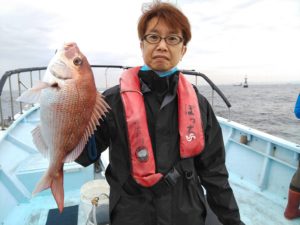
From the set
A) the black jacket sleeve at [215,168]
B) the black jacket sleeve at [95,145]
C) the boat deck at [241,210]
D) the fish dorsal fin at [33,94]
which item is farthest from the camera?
the boat deck at [241,210]

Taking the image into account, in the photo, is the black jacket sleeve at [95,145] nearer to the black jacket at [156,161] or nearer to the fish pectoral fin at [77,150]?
the black jacket at [156,161]

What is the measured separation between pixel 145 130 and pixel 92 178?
10.0 ft

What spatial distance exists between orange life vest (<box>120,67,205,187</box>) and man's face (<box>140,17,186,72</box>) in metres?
0.19

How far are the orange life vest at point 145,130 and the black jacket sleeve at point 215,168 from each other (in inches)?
4.0

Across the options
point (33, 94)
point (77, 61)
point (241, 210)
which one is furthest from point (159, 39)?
point (241, 210)

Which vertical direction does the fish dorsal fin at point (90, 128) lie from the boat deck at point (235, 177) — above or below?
above

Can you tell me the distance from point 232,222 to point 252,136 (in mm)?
3384

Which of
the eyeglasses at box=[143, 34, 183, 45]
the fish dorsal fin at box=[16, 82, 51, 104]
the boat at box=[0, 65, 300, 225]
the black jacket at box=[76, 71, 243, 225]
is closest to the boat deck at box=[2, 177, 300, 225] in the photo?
the boat at box=[0, 65, 300, 225]

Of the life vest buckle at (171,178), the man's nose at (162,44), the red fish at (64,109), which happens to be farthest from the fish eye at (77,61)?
the life vest buckle at (171,178)

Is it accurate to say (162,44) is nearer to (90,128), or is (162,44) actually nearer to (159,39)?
(159,39)

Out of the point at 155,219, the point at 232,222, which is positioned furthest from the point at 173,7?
the point at 232,222

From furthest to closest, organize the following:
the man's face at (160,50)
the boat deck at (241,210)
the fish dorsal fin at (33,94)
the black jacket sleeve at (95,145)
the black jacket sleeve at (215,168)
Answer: the boat deck at (241,210), the black jacket sleeve at (215,168), the man's face at (160,50), the black jacket sleeve at (95,145), the fish dorsal fin at (33,94)

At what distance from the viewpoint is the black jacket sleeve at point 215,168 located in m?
1.90

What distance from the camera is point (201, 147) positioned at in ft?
5.88
